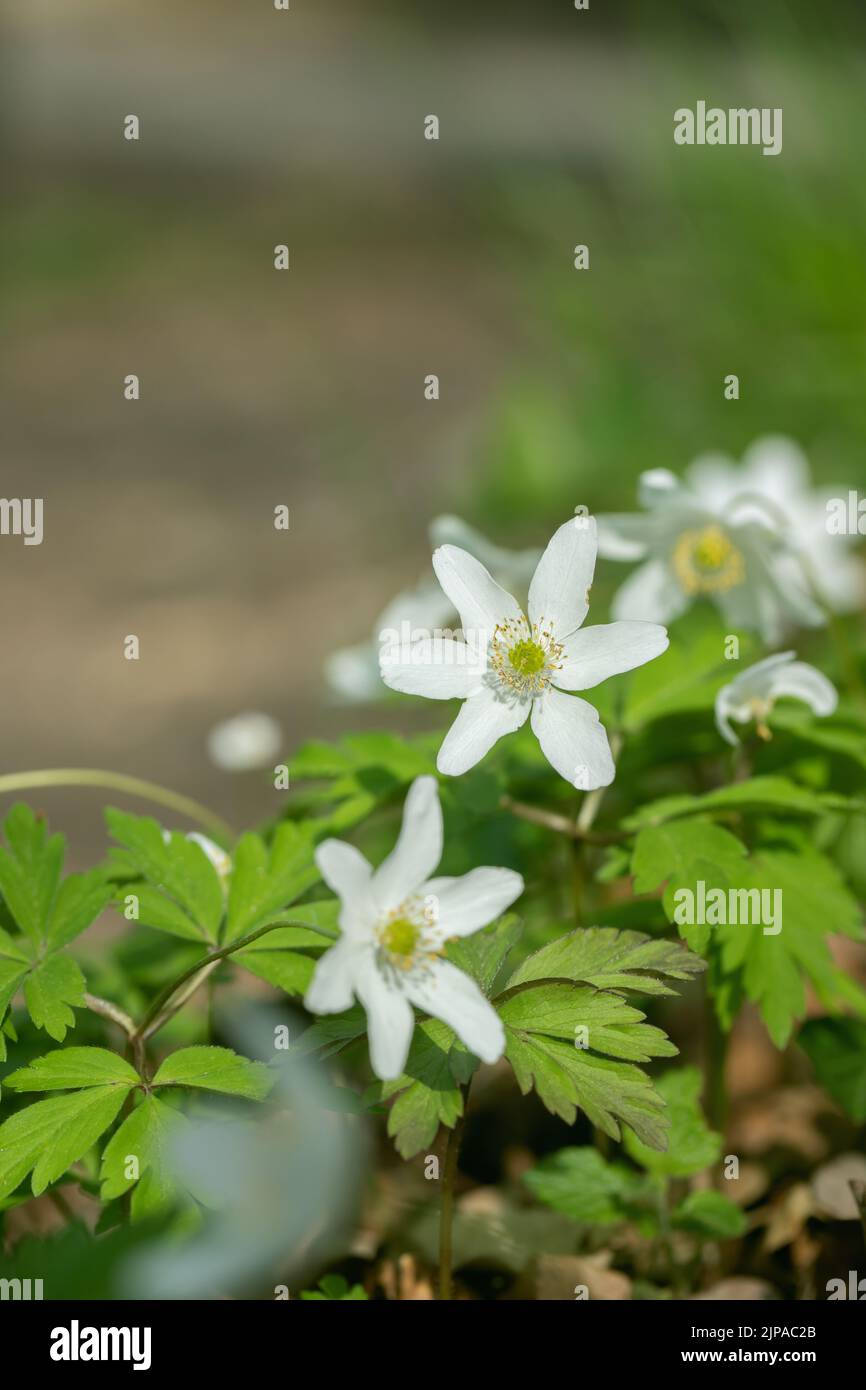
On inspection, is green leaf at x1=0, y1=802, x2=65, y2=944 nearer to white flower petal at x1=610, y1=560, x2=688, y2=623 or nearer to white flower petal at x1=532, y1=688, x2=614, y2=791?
white flower petal at x1=532, y1=688, x2=614, y2=791

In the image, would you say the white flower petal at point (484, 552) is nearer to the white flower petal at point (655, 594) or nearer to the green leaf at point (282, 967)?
the white flower petal at point (655, 594)

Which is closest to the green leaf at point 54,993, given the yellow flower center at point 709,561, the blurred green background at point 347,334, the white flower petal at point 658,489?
the white flower petal at point 658,489

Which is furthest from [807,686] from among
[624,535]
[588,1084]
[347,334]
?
[347,334]

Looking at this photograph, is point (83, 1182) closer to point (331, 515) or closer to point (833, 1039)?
point (833, 1039)

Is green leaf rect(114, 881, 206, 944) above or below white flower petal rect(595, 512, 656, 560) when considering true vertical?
below

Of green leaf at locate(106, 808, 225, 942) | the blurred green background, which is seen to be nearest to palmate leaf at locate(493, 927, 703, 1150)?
green leaf at locate(106, 808, 225, 942)
